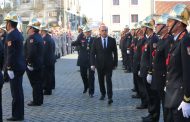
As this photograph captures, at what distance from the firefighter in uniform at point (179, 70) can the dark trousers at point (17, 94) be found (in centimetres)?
394

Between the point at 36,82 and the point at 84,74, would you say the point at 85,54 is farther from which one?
the point at 36,82

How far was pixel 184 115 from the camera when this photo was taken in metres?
5.55

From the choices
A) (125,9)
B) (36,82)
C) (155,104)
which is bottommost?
(155,104)

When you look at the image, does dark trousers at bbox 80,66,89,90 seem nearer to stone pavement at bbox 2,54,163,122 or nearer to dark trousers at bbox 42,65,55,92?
stone pavement at bbox 2,54,163,122

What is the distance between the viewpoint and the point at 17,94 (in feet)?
30.0

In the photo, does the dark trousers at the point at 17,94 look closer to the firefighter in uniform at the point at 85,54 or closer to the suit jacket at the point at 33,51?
the suit jacket at the point at 33,51

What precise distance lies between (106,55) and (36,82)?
1.92 metres

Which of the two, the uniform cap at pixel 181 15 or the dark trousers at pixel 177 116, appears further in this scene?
the uniform cap at pixel 181 15

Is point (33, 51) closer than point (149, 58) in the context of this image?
No

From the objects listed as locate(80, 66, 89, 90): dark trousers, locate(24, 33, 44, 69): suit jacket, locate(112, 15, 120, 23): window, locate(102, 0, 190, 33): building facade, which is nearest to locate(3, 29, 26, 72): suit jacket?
locate(24, 33, 44, 69): suit jacket

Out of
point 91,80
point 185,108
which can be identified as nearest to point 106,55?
point 91,80

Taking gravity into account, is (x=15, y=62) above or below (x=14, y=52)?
below

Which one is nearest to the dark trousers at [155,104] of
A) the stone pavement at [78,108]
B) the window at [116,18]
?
the stone pavement at [78,108]

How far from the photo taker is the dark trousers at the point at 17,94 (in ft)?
29.9
